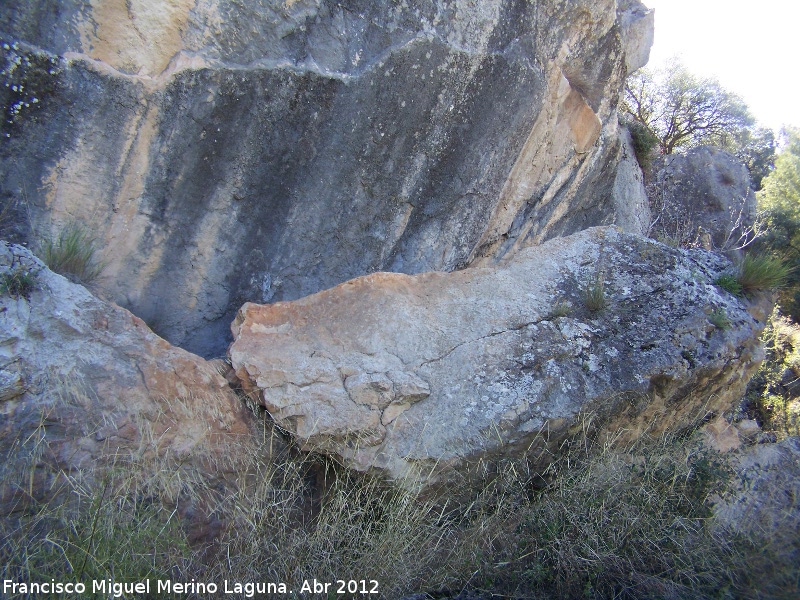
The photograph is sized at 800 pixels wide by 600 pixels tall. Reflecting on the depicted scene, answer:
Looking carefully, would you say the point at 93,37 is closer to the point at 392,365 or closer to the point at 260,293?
the point at 260,293

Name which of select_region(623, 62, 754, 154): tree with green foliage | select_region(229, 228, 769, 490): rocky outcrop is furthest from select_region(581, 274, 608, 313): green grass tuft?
select_region(623, 62, 754, 154): tree with green foliage

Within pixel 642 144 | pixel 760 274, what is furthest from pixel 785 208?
pixel 760 274

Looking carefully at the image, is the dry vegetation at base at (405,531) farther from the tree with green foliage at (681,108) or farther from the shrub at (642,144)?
the tree with green foliage at (681,108)

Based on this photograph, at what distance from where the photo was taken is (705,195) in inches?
301

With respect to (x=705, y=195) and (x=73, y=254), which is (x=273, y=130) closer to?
(x=73, y=254)

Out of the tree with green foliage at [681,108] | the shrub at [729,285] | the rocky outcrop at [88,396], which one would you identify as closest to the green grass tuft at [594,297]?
the shrub at [729,285]

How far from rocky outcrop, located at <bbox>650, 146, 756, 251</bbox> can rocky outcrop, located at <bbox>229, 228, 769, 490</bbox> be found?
3.88 meters

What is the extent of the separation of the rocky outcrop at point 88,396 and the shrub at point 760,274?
3260mm

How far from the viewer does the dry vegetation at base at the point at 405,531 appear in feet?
7.53

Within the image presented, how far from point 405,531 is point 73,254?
7.37 feet

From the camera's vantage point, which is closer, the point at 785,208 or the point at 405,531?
the point at 405,531

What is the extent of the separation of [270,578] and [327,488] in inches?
26.2

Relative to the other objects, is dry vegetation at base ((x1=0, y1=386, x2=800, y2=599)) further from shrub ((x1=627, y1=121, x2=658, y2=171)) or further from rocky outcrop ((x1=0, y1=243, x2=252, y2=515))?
shrub ((x1=627, y1=121, x2=658, y2=171))

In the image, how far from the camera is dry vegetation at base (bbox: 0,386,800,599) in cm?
229
